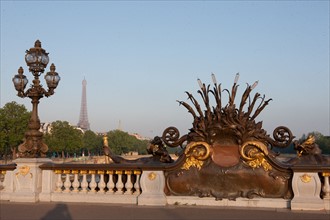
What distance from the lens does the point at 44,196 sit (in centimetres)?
1174

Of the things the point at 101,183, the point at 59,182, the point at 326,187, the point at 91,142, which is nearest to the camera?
the point at 326,187

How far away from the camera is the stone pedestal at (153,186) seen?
430 inches

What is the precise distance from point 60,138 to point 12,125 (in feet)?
92.3

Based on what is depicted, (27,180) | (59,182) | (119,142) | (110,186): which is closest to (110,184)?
(110,186)

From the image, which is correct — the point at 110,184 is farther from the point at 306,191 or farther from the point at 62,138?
the point at 62,138

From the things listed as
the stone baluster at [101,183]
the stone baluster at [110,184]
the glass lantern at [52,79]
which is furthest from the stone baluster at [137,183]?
the glass lantern at [52,79]

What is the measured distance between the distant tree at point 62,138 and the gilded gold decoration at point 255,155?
87.7m

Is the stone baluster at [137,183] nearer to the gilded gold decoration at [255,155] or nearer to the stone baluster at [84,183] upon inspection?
the stone baluster at [84,183]

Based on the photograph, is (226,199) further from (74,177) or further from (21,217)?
(21,217)

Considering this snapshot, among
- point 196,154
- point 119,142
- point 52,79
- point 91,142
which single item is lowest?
point 119,142

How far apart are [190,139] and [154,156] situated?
1.32 m

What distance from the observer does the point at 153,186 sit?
1108 centimetres

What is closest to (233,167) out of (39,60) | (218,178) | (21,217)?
(218,178)

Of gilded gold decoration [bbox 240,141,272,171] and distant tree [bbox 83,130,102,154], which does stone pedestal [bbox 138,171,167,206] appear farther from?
distant tree [bbox 83,130,102,154]
